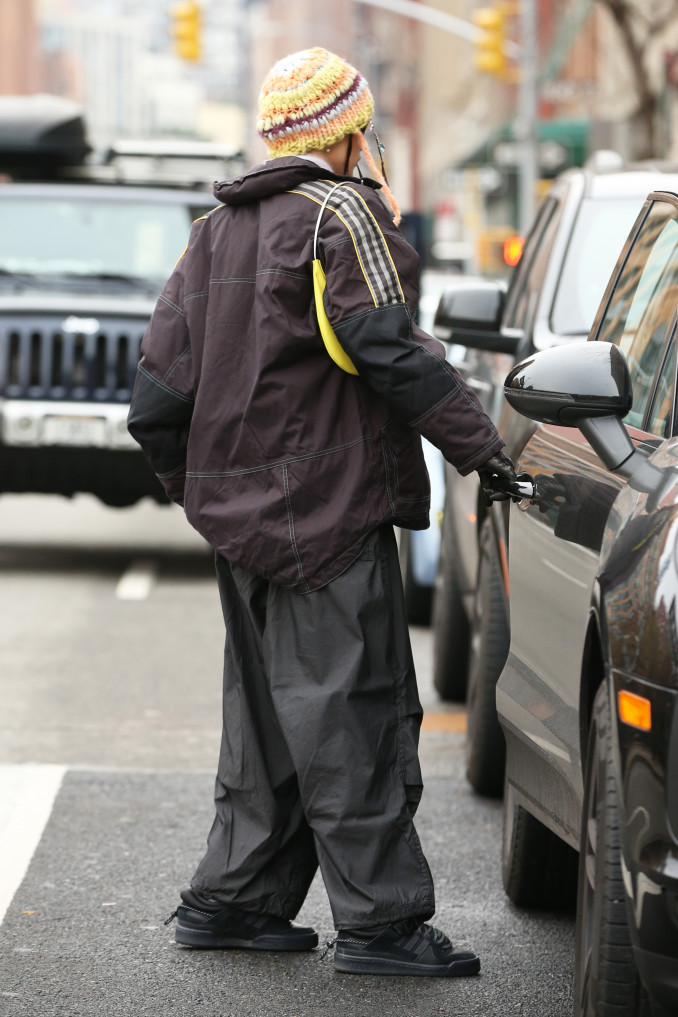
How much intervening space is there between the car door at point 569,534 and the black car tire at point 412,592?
14.0 ft

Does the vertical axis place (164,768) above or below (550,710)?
below

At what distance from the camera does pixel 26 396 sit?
1077 centimetres

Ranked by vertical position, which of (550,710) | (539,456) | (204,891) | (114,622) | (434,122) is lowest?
(434,122)

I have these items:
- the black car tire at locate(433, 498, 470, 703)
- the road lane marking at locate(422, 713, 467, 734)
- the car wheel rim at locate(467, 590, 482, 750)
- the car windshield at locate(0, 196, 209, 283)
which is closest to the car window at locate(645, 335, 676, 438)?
the car wheel rim at locate(467, 590, 482, 750)

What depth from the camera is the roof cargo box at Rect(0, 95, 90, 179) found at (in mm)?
13195

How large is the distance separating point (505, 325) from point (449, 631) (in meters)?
1.17

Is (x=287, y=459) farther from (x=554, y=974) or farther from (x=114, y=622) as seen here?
(x=114, y=622)

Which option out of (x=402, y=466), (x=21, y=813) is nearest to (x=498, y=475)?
(x=402, y=466)

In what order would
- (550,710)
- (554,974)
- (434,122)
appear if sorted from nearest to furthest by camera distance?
(550,710) → (554,974) → (434,122)

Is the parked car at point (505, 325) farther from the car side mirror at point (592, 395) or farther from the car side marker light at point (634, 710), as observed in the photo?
→ the car side marker light at point (634, 710)

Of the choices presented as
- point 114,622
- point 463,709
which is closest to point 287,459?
point 463,709

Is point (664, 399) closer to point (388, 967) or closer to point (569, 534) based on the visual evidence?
point (569, 534)

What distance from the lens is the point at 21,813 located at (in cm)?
557

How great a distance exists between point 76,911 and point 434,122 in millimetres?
85113
